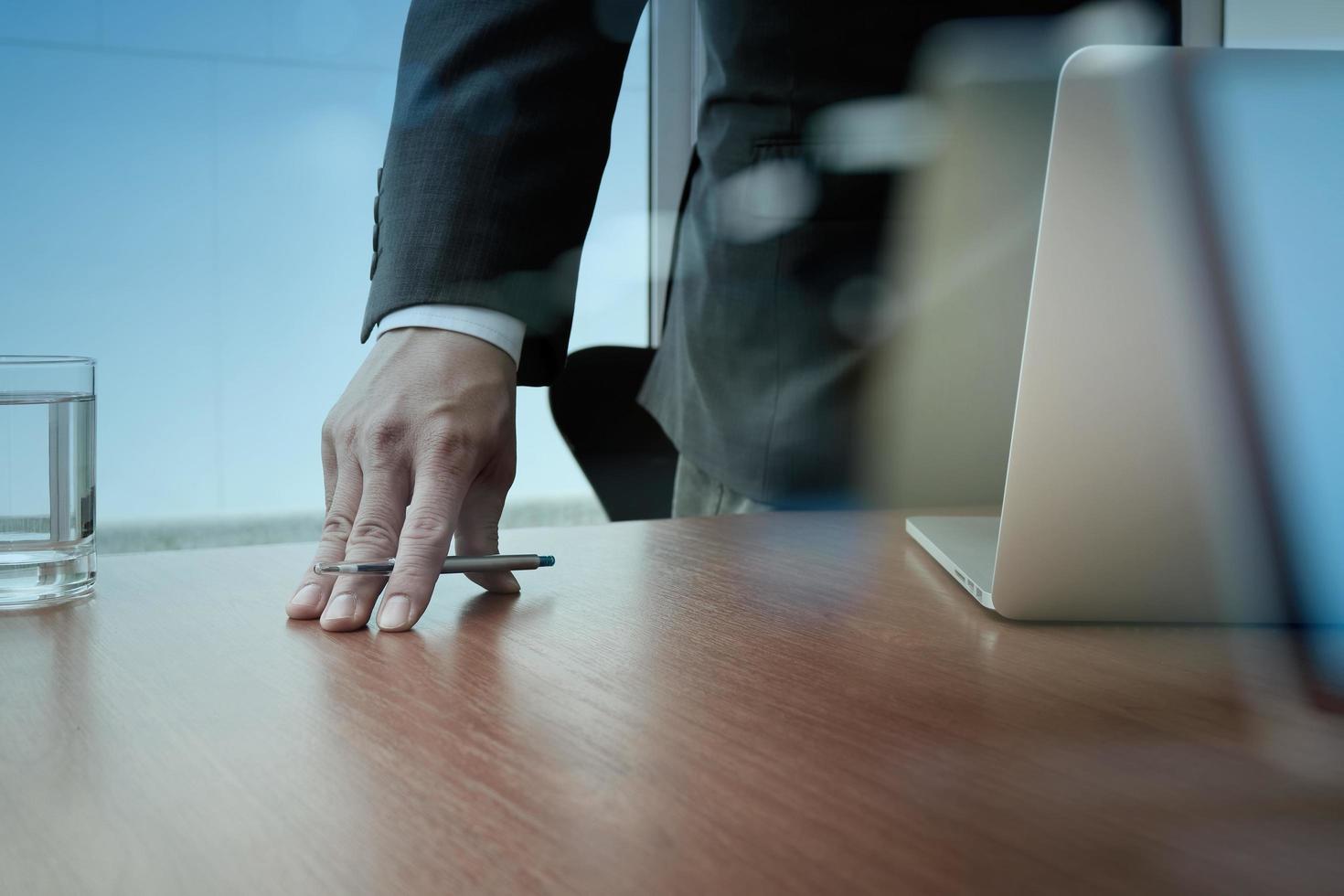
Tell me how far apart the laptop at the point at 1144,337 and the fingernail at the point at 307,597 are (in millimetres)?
349

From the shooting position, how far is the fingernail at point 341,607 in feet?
1.67

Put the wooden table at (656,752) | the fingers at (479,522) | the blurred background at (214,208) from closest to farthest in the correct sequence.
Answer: the wooden table at (656,752), the fingers at (479,522), the blurred background at (214,208)

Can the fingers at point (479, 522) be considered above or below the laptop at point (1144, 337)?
below

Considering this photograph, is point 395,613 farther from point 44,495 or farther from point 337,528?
point 44,495

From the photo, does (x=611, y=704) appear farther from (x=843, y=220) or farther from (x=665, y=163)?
(x=665, y=163)

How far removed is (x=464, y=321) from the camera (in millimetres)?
683

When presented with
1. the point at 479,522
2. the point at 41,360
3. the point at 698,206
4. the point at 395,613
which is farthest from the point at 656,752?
the point at 698,206

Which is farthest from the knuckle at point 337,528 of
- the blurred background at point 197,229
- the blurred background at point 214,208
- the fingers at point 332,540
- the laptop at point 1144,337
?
the blurred background at point 197,229

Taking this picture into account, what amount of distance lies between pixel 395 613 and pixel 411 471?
110 mm

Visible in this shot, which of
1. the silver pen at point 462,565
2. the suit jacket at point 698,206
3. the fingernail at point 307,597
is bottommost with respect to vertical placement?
the fingernail at point 307,597

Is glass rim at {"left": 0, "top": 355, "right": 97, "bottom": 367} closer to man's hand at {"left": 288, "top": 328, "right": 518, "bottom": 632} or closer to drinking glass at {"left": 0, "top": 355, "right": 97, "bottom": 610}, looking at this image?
drinking glass at {"left": 0, "top": 355, "right": 97, "bottom": 610}

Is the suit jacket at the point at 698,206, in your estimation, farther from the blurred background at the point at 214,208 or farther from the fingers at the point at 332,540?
the blurred background at the point at 214,208

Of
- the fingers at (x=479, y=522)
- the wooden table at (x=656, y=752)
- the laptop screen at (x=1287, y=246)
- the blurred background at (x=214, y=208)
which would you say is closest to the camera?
the wooden table at (x=656, y=752)

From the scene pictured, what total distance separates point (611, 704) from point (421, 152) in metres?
0.50
